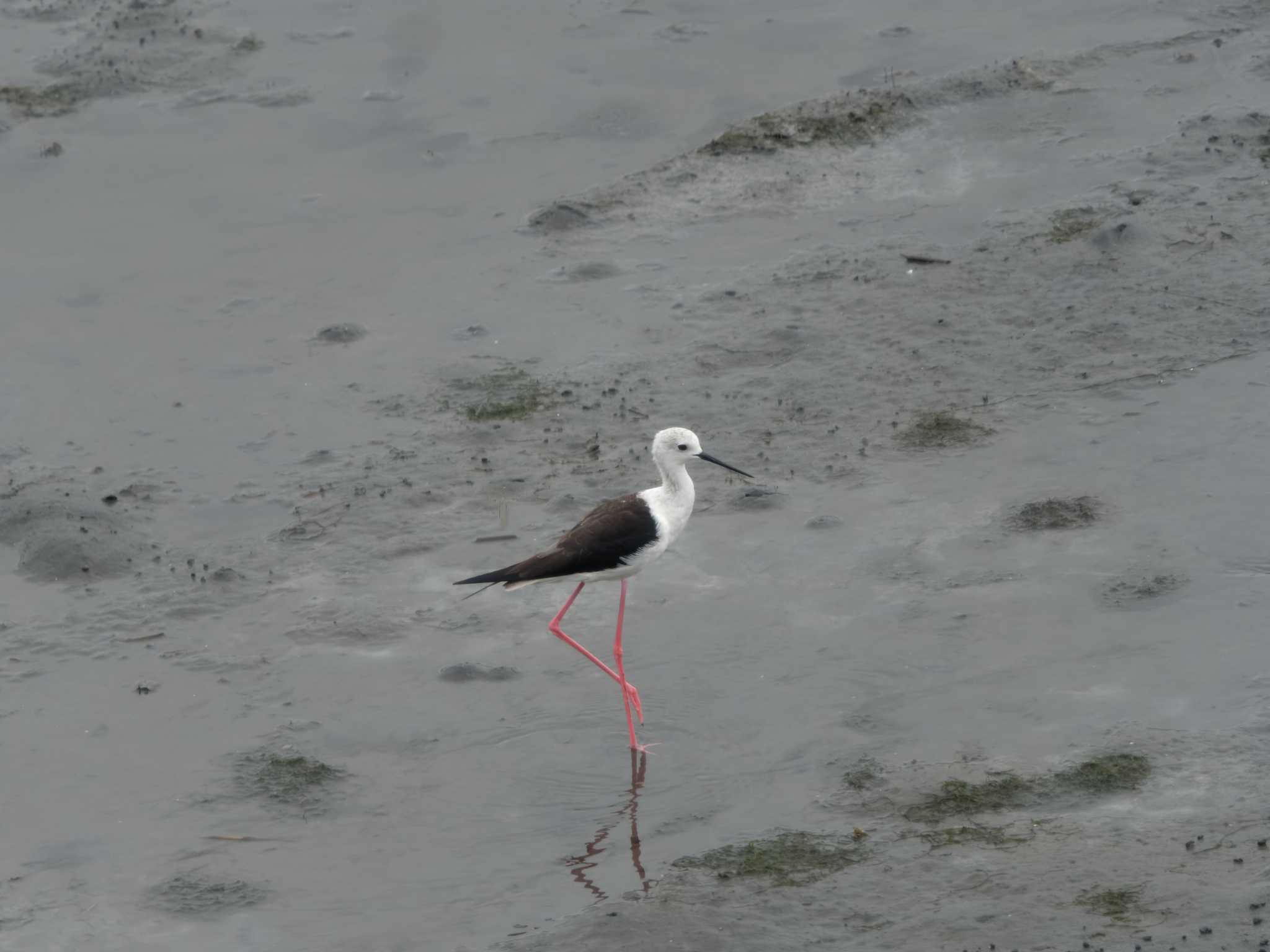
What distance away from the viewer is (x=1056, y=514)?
9734 mm

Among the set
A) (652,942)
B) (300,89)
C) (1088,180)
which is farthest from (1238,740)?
(300,89)

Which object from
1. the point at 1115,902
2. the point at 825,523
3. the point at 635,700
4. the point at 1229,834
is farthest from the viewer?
the point at 825,523

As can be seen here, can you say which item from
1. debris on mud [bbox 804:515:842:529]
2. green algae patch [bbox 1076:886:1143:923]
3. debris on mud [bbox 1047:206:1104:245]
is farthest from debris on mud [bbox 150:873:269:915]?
debris on mud [bbox 1047:206:1104:245]

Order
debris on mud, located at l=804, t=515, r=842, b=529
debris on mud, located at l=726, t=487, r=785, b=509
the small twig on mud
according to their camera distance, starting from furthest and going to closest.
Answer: debris on mud, located at l=726, t=487, r=785, b=509 → debris on mud, located at l=804, t=515, r=842, b=529 → the small twig on mud

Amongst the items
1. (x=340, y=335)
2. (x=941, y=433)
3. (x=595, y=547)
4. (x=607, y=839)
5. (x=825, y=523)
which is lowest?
(x=607, y=839)

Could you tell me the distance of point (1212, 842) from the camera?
7.03 metres

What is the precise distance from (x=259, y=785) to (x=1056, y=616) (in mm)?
3952

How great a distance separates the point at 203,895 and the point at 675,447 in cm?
309

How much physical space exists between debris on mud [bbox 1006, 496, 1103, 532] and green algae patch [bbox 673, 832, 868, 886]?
9.42ft

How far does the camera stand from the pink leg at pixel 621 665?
8.42 m

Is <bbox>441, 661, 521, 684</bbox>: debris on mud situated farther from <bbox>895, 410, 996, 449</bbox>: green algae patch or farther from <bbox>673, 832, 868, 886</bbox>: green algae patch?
<bbox>895, 410, 996, 449</bbox>: green algae patch

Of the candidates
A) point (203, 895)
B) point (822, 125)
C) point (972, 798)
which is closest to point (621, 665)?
point (972, 798)

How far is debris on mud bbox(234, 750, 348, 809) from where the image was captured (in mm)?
8148

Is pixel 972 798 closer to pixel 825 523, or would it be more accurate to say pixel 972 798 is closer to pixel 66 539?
pixel 825 523
